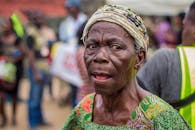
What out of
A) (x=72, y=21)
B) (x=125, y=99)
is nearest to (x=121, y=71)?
(x=125, y=99)

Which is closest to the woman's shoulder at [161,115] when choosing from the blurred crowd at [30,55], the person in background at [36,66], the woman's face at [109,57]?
the woman's face at [109,57]

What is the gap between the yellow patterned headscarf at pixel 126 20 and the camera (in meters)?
2.34

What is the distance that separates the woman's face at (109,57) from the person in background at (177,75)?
2.97ft

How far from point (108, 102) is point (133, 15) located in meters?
0.47

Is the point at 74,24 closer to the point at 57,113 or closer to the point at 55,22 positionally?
the point at 57,113

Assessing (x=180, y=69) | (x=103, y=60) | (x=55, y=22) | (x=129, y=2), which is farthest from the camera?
(x=55, y=22)

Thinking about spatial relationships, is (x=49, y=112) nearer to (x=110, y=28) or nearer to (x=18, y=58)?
(x=18, y=58)

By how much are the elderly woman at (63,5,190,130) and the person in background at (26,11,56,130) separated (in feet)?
16.4

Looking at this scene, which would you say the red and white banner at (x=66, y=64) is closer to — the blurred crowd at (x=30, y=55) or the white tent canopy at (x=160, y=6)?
the blurred crowd at (x=30, y=55)

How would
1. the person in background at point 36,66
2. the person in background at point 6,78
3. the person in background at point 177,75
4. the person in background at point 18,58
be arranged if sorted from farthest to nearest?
the person in background at point 6,78, the person in background at point 18,58, the person in background at point 36,66, the person in background at point 177,75

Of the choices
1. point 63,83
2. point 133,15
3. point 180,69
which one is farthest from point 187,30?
point 63,83

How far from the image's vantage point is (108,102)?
249 cm

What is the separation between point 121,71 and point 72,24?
654 cm

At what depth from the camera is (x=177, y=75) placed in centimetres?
Answer: 326
